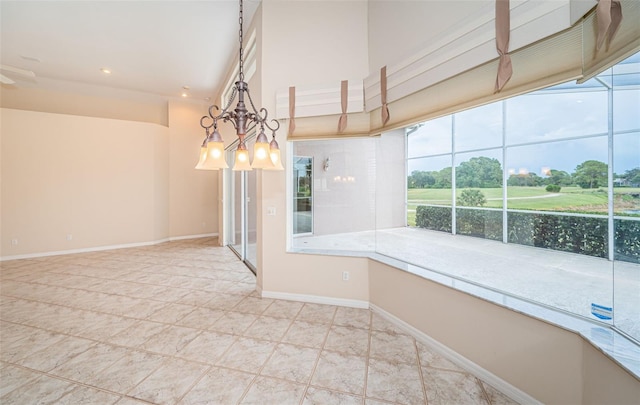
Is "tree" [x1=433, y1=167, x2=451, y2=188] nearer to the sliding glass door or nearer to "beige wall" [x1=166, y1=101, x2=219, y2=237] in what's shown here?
the sliding glass door

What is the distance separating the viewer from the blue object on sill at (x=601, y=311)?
55.9 inches

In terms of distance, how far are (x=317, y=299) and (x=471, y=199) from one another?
83.7 inches

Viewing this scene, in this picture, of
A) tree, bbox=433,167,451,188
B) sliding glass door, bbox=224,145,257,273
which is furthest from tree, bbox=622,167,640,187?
sliding glass door, bbox=224,145,257,273

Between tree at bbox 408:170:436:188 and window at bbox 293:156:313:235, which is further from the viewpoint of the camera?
window at bbox 293:156:313:235

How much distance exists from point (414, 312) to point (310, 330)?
1049 mm

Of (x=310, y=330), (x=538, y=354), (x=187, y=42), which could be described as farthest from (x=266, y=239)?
(x=187, y=42)

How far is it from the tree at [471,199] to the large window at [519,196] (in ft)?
0.03

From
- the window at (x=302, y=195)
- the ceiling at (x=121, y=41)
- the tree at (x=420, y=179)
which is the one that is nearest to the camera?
the tree at (x=420, y=179)

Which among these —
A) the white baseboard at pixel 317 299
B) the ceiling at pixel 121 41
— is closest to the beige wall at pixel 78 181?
the ceiling at pixel 121 41

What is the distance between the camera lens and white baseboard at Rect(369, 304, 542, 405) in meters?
1.61

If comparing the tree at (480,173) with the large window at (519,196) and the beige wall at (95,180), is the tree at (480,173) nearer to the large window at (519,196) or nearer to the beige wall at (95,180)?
the large window at (519,196)

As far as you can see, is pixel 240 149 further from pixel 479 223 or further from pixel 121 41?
pixel 121 41

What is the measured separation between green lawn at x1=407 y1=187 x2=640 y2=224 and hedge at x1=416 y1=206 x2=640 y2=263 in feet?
0.22

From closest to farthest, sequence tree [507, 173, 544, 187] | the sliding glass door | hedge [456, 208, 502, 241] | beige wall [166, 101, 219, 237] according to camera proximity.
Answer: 1. tree [507, 173, 544, 187]
2. hedge [456, 208, 502, 241]
3. the sliding glass door
4. beige wall [166, 101, 219, 237]
